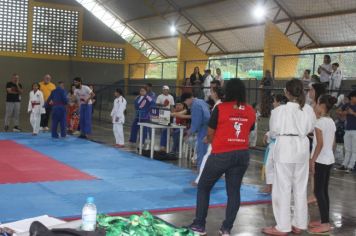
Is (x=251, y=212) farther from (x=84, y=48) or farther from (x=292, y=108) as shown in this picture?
(x=84, y=48)

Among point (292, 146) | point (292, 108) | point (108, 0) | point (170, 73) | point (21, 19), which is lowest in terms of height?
point (292, 146)

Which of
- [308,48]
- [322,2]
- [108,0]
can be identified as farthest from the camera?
[108,0]

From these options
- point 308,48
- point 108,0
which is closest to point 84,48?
point 108,0

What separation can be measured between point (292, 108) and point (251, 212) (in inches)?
77.1

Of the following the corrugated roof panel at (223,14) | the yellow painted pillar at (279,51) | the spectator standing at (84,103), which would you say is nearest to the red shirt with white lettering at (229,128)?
the spectator standing at (84,103)

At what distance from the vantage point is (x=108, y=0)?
96.3ft

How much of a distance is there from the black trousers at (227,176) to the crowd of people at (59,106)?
9026mm

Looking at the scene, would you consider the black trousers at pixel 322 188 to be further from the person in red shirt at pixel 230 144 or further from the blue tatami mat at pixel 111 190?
the blue tatami mat at pixel 111 190

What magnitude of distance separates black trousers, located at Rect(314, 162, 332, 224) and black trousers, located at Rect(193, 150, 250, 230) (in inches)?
45.9

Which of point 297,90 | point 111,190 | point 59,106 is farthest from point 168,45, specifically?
point 297,90

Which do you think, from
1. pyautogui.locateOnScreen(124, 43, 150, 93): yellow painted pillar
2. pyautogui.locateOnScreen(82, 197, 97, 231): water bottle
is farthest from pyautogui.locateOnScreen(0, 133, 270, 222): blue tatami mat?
pyautogui.locateOnScreen(124, 43, 150, 93): yellow painted pillar

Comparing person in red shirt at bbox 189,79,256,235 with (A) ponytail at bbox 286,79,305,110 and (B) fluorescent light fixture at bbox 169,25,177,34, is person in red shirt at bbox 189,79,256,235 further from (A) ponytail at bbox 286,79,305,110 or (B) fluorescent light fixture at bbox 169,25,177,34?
(B) fluorescent light fixture at bbox 169,25,177,34

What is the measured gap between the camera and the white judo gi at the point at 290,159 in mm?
5293

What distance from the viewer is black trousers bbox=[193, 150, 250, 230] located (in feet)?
16.5
